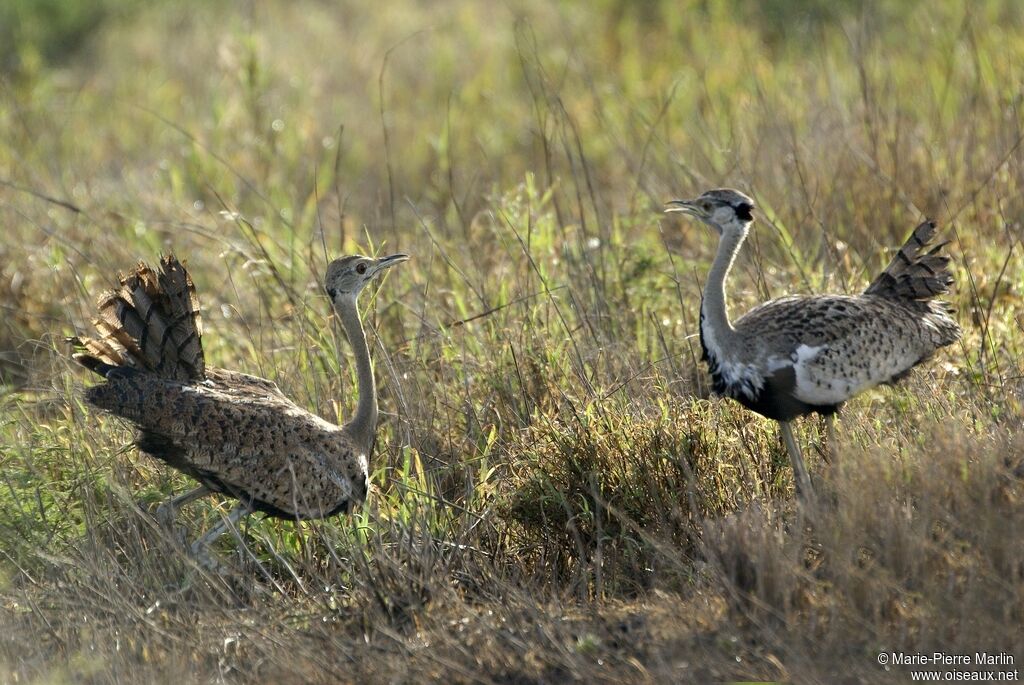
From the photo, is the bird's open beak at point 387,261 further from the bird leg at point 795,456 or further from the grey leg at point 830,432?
the grey leg at point 830,432

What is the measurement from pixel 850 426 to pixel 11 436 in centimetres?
342

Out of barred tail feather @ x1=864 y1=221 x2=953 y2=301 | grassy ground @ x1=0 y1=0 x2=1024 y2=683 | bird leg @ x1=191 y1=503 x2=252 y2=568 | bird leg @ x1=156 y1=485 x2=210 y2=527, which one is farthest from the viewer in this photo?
barred tail feather @ x1=864 y1=221 x2=953 y2=301

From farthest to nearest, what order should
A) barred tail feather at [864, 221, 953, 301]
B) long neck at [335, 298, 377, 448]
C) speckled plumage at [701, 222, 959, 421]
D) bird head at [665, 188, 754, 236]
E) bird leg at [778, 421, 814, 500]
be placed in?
barred tail feather at [864, 221, 953, 301], long neck at [335, 298, 377, 448], bird head at [665, 188, 754, 236], speckled plumage at [701, 222, 959, 421], bird leg at [778, 421, 814, 500]

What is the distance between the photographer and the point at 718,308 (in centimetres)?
517

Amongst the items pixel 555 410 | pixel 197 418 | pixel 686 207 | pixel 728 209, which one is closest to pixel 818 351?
pixel 728 209

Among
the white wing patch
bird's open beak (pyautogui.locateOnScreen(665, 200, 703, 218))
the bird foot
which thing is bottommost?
the bird foot

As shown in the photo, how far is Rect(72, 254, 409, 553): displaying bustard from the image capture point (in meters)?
5.11

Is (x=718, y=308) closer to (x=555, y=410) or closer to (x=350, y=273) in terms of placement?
(x=555, y=410)

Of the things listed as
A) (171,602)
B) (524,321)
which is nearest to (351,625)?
(171,602)

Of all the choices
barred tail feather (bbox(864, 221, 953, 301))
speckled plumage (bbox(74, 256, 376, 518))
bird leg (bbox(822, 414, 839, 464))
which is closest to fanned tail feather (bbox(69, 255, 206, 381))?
speckled plumage (bbox(74, 256, 376, 518))

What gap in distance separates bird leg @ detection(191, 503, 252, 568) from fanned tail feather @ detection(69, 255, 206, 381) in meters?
0.57

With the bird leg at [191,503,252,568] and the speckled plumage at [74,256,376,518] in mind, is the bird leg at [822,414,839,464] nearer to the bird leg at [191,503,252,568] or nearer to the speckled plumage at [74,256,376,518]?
the speckled plumage at [74,256,376,518]

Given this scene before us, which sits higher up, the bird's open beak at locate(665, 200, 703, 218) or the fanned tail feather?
the bird's open beak at locate(665, 200, 703, 218)

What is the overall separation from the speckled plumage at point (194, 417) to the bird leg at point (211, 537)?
0.13ft
